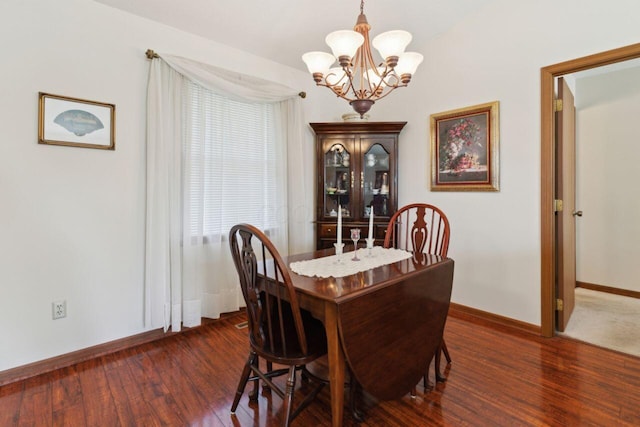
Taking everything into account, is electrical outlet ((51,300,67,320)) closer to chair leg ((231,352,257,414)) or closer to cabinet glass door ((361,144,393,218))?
chair leg ((231,352,257,414))

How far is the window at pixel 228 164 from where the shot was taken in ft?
8.82

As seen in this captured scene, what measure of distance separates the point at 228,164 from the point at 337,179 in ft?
3.78

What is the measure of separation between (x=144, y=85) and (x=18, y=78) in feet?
2.32

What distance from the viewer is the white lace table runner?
161 cm

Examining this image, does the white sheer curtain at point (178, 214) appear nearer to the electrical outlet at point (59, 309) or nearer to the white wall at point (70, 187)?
the white wall at point (70, 187)

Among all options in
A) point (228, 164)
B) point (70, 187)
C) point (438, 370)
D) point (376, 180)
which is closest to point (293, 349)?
point (438, 370)

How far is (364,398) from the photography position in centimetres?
172

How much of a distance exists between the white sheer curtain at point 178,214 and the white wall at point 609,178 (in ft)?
11.4

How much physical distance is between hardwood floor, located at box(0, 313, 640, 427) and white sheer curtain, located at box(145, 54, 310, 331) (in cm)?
39

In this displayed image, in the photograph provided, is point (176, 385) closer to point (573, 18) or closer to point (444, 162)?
point (444, 162)

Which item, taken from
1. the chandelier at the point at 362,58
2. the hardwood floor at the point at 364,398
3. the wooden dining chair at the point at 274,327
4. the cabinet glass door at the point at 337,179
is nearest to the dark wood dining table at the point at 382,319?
the wooden dining chair at the point at 274,327

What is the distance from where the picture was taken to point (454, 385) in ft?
5.98

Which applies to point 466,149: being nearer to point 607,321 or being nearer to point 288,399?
point 607,321

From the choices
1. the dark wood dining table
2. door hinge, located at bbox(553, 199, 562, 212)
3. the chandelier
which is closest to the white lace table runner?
the dark wood dining table
